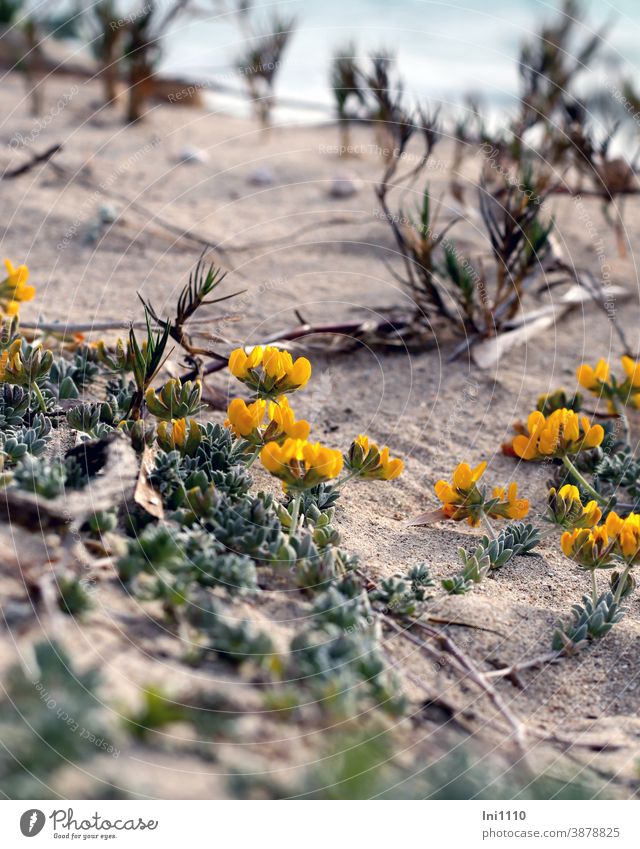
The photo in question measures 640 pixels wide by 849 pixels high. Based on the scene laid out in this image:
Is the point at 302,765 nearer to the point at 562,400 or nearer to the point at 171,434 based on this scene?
the point at 171,434

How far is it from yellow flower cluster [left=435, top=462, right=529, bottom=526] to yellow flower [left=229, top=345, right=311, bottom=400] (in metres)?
0.49

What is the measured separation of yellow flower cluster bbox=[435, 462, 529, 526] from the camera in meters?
2.46

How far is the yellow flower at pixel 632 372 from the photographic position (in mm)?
3082

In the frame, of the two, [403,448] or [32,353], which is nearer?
[32,353]

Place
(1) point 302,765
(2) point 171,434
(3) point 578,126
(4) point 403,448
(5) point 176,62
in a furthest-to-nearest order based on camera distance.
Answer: (5) point 176,62 → (3) point 578,126 → (4) point 403,448 → (2) point 171,434 → (1) point 302,765

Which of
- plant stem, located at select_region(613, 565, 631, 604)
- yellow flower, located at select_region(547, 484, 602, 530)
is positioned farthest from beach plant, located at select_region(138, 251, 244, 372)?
plant stem, located at select_region(613, 565, 631, 604)

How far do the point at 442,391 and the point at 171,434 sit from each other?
1330 mm

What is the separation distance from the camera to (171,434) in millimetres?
2459

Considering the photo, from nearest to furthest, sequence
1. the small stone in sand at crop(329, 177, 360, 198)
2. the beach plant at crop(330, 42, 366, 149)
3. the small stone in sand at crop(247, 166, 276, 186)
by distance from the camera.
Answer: the beach plant at crop(330, 42, 366, 149) < the small stone in sand at crop(329, 177, 360, 198) < the small stone in sand at crop(247, 166, 276, 186)

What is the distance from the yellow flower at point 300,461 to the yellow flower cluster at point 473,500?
47 cm

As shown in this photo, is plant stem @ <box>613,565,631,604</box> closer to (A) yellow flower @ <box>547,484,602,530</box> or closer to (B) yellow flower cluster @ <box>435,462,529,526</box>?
(A) yellow flower @ <box>547,484,602,530</box>

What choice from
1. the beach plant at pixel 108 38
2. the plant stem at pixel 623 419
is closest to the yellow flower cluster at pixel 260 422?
the plant stem at pixel 623 419

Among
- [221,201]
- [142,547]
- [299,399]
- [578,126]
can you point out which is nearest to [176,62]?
[221,201]

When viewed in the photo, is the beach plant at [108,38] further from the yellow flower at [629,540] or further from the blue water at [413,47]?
the yellow flower at [629,540]
